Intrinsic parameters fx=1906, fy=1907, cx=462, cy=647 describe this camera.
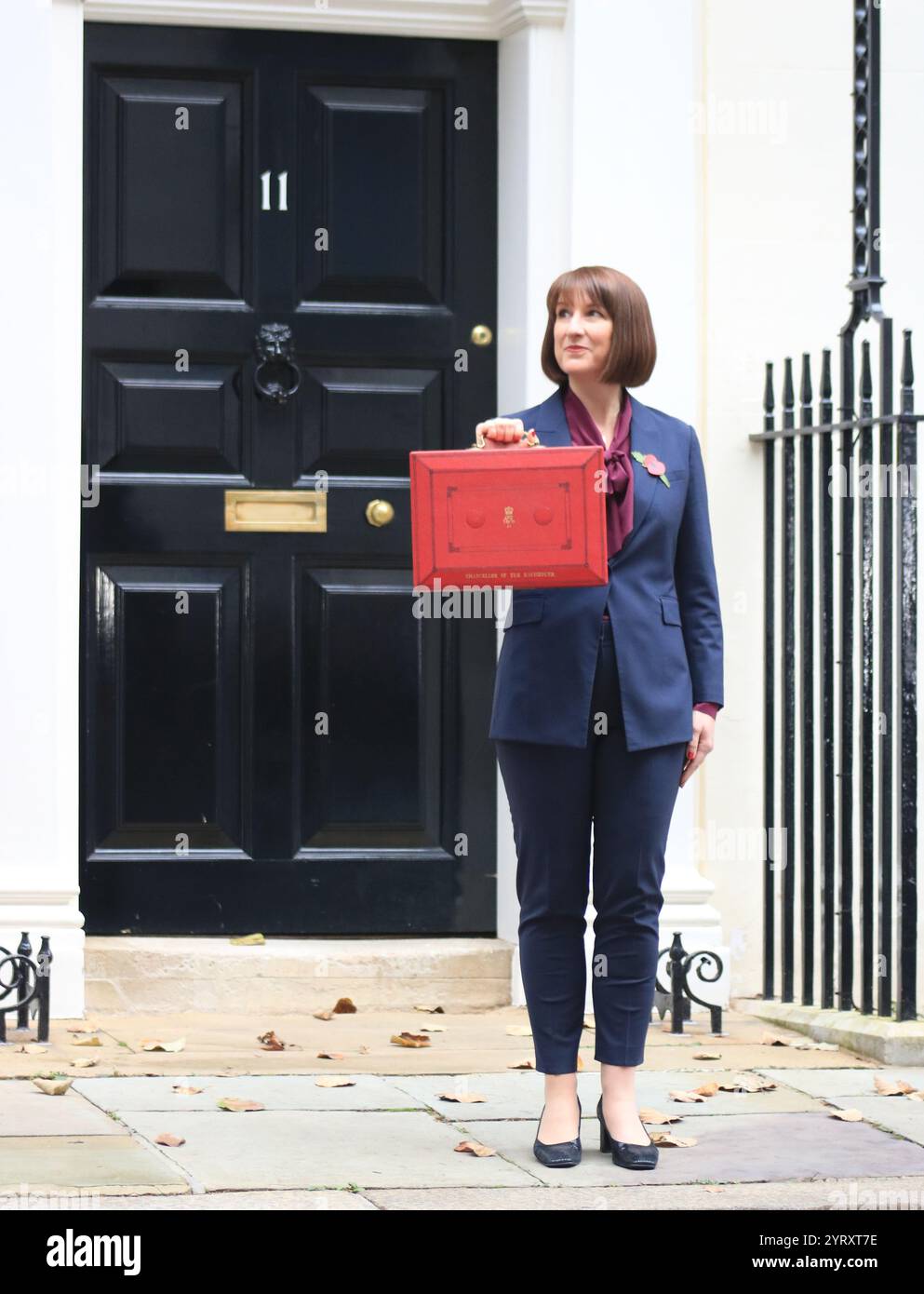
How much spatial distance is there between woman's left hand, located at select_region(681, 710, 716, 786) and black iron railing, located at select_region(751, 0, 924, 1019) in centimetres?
129

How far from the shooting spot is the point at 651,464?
4113mm

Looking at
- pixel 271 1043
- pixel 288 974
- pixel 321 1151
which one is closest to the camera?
pixel 321 1151

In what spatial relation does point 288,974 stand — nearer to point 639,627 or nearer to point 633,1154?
point 633,1154

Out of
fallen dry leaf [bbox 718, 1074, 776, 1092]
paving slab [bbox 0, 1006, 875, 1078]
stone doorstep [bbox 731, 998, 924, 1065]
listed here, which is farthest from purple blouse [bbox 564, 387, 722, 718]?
stone doorstep [bbox 731, 998, 924, 1065]

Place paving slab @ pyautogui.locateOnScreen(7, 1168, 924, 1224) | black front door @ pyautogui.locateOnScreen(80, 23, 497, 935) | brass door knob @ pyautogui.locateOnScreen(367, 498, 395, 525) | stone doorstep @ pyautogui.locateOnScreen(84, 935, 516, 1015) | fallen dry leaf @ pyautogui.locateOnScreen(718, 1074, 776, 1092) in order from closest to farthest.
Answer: paving slab @ pyautogui.locateOnScreen(7, 1168, 924, 1224) → fallen dry leaf @ pyautogui.locateOnScreen(718, 1074, 776, 1092) → stone doorstep @ pyautogui.locateOnScreen(84, 935, 516, 1015) → black front door @ pyautogui.locateOnScreen(80, 23, 497, 935) → brass door knob @ pyautogui.locateOnScreen(367, 498, 395, 525)

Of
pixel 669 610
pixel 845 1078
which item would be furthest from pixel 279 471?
pixel 845 1078

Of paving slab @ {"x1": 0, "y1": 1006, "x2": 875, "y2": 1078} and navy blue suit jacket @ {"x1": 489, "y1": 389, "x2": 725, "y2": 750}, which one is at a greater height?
navy blue suit jacket @ {"x1": 489, "y1": 389, "x2": 725, "y2": 750}

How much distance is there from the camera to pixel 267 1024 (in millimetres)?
5621

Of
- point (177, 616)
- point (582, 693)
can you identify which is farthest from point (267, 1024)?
point (582, 693)

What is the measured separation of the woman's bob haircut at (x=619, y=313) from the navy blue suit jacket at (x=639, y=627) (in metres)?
0.14

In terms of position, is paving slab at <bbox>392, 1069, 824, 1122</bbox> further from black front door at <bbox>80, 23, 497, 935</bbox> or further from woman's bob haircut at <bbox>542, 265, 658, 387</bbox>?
woman's bob haircut at <bbox>542, 265, 658, 387</bbox>

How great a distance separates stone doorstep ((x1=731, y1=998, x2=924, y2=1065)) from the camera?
17.3 ft

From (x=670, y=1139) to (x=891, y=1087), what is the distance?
92 centimetres

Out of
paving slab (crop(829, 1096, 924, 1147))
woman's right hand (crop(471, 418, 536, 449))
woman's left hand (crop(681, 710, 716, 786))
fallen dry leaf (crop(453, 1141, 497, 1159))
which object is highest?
woman's right hand (crop(471, 418, 536, 449))
